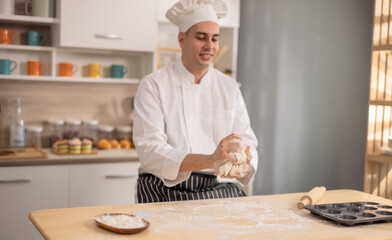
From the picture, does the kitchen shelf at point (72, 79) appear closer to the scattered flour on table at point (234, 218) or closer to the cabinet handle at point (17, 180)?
the cabinet handle at point (17, 180)

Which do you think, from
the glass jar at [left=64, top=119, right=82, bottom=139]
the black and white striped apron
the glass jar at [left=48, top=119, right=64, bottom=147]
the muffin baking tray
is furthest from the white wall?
the muffin baking tray

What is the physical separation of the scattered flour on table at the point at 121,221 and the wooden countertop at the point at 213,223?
3cm

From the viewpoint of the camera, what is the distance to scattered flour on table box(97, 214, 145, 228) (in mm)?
1562

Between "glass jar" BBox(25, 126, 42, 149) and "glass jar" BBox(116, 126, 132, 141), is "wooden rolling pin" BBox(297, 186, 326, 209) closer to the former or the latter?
"glass jar" BBox(116, 126, 132, 141)

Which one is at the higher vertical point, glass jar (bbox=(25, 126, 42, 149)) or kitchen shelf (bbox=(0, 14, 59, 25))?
kitchen shelf (bbox=(0, 14, 59, 25))

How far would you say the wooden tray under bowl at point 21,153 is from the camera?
3107 mm

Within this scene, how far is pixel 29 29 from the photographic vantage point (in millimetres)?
3617

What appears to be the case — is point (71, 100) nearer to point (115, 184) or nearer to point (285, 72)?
point (115, 184)

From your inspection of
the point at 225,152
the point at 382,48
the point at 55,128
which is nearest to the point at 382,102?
the point at 382,48

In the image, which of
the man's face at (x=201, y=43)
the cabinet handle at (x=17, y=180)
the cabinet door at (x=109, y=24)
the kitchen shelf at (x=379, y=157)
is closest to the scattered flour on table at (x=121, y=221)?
the man's face at (x=201, y=43)

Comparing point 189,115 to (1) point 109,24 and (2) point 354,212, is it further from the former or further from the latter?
(1) point 109,24

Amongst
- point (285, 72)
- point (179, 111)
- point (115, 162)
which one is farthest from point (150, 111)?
point (285, 72)

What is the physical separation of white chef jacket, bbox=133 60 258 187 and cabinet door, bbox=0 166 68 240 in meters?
0.99

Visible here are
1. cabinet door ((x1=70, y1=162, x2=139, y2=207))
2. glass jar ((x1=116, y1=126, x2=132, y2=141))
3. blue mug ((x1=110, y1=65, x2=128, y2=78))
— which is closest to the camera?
cabinet door ((x1=70, y1=162, x2=139, y2=207))
